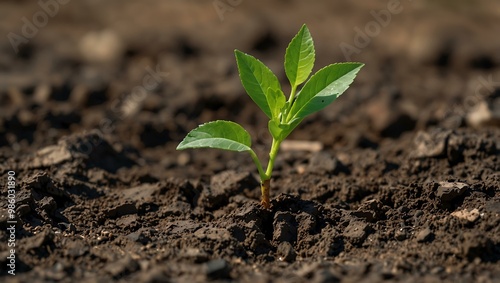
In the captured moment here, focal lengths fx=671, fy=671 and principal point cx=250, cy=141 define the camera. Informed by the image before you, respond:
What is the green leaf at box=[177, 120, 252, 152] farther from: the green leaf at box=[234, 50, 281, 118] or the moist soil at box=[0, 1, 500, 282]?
the moist soil at box=[0, 1, 500, 282]

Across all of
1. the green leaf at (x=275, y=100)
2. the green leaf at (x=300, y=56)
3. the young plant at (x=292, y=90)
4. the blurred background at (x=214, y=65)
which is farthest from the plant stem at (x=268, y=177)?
the blurred background at (x=214, y=65)

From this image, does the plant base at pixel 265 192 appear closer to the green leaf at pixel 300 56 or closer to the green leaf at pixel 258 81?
the green leaf at pixel 258 81

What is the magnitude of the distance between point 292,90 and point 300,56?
14cm

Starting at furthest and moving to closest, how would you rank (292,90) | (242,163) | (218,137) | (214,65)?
(214,65) < (242,163) < (292,90) < (218,137)

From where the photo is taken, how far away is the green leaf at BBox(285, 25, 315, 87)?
2656 mm

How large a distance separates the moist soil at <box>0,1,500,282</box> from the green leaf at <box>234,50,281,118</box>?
16.7 inches

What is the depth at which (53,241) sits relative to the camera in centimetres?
240

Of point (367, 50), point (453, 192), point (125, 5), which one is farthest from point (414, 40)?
point (453, 192)

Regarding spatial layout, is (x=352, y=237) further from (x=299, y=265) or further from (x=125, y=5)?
(x=125, y=5)

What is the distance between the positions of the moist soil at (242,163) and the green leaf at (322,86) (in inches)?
15.7

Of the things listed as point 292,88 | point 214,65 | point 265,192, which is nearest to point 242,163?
point 265,192

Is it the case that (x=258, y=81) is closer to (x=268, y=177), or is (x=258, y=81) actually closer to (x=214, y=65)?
(x=268, y=177)

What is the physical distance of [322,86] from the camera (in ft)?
8.70

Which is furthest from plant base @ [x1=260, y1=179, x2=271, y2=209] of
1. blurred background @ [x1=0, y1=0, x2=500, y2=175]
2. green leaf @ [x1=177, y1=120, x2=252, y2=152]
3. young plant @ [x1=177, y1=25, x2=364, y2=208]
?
blurred background @ [x1=0, y1=0, x2=500, y2=175]
